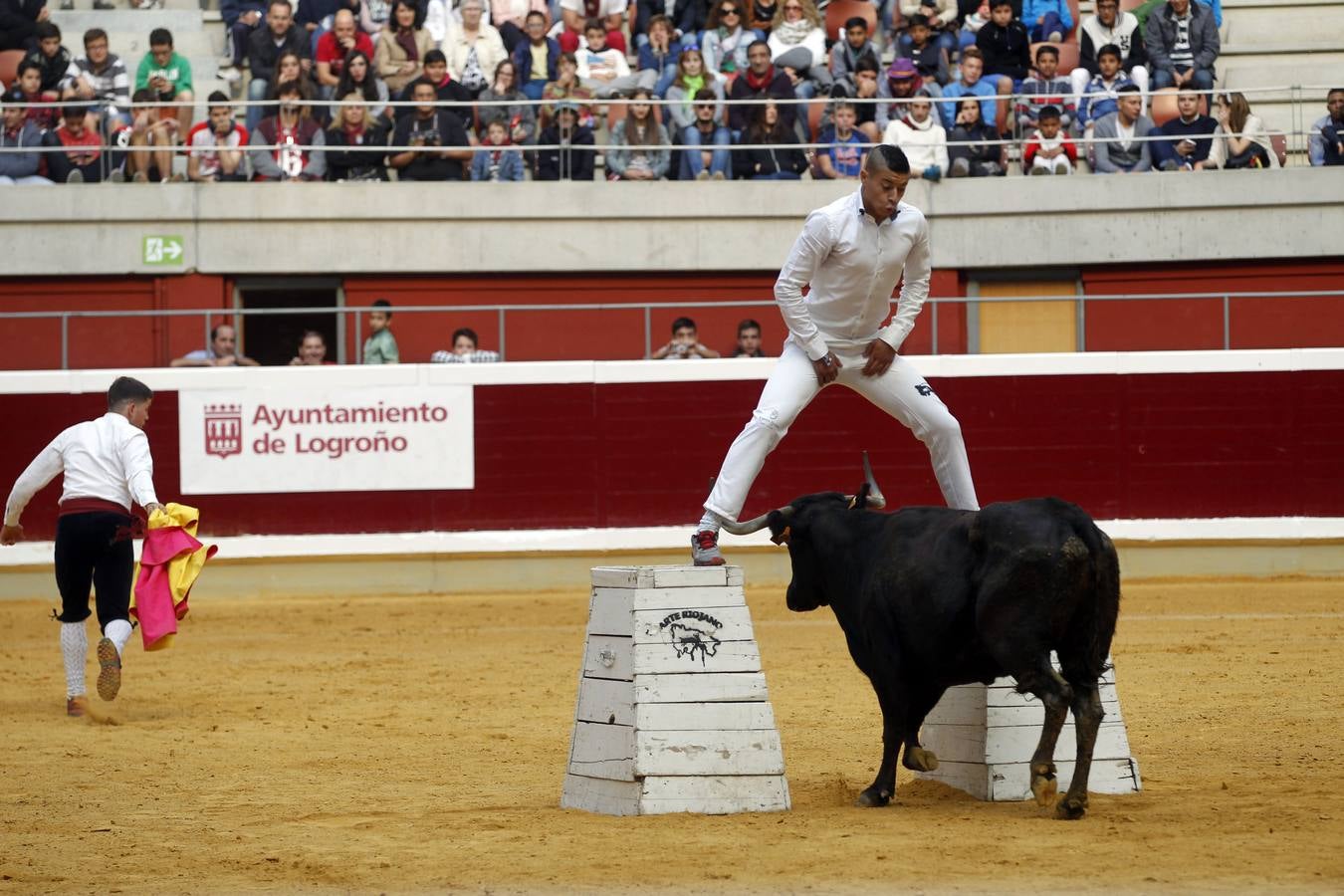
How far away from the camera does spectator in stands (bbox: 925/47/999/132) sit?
18078mm

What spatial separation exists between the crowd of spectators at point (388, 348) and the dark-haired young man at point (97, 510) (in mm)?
6112

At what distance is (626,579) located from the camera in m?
6.70

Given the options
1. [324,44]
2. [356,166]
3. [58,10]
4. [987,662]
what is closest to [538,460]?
[356,166]

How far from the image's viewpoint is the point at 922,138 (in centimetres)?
1802

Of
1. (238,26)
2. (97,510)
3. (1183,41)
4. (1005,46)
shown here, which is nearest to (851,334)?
(97,510)

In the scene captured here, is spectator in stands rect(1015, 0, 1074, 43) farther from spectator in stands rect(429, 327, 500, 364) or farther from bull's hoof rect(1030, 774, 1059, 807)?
bull's hoof rect(1030, 774, 1059, 807)

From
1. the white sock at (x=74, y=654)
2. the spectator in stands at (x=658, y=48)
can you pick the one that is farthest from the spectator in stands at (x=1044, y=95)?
the white sock at (x=74, y=654)

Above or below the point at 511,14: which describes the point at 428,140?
below

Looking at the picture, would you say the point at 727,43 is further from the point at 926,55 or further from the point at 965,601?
the point at 965,601

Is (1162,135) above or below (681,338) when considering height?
above

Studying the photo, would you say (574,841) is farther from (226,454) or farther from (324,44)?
(324,44)

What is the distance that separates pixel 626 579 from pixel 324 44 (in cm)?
1360

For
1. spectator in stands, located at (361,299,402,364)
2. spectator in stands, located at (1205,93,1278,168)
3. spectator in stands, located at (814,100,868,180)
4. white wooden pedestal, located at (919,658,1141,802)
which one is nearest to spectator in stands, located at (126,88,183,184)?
spectator in stands, located at (361,299,402,364)

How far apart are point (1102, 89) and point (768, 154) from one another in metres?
3.43
